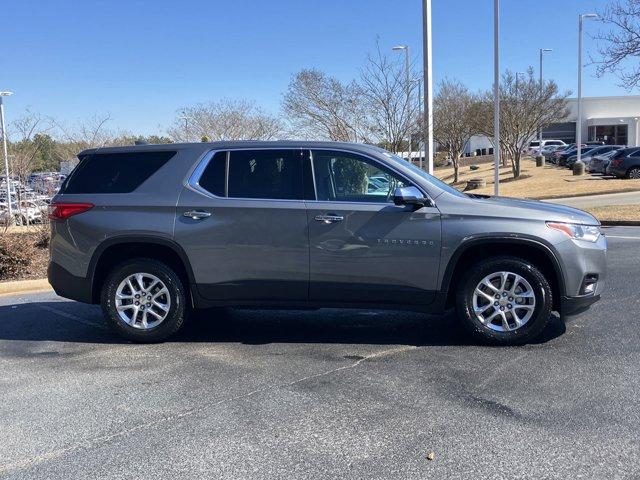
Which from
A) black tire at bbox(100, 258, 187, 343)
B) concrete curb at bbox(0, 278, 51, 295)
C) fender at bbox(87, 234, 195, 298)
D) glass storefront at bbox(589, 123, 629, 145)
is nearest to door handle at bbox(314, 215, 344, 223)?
fender at bbox(87, 234, 195, 298)

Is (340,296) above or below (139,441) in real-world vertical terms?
above

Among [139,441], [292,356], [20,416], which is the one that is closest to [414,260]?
[292,356]

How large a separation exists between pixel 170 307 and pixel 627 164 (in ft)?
95.2

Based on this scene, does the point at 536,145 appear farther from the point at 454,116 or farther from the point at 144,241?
the point at 144,241

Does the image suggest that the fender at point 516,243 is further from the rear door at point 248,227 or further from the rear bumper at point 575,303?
the rear door at point 248,227

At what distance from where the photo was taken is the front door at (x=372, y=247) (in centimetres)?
521

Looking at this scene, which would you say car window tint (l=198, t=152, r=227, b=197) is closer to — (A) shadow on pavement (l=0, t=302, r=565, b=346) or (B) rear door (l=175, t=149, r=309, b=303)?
(B) rear door (l=175, t=149, r=309, b=303)

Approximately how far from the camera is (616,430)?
3.66 metres

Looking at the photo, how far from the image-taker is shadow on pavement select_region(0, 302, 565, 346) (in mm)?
5715

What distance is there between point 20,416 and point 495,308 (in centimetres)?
375

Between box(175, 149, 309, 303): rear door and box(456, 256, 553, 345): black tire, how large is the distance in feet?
4.54

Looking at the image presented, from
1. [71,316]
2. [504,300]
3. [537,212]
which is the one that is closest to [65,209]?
[71,316]

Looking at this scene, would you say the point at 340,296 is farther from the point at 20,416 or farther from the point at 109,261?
the point at 20,416

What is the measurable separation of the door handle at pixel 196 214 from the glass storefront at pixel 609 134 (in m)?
71.2
